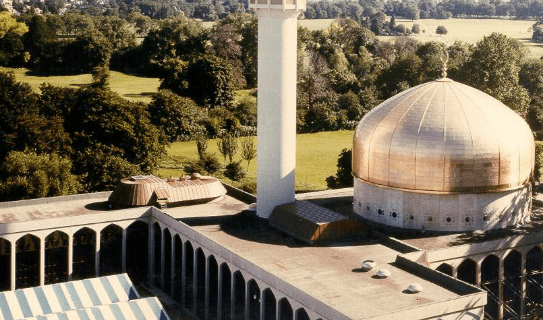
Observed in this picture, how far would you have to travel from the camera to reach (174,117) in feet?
355

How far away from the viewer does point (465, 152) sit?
5538 cm

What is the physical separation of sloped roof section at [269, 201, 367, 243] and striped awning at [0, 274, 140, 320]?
1224 cm

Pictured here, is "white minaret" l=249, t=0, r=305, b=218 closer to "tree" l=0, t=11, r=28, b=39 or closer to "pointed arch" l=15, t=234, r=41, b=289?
"pointed arch" l=15, t=234, r=41, b=289

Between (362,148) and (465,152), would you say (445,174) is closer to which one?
(465,152)

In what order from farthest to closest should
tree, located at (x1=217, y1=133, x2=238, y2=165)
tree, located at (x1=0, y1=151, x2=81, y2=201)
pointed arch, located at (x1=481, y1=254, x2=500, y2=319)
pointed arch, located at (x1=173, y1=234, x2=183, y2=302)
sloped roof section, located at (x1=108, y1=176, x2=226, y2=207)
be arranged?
tree, located at (x1=217, y1=133, x2=238, y2=165) → tree, located at (x1=0, y1=151, x2=81, y2=201) → sloped roof section, located at (x1=108, y1=176, x2=226, y2=207) → pointed arch, located at (x1=173, y1=234, x2=183, y2=302) → pointed arch, located at (x1=481, y1=254, x2=500, y2=319)

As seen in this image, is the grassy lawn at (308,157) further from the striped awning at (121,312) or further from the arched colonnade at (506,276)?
the striped awning at (121,312)

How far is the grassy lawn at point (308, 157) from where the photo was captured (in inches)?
3816

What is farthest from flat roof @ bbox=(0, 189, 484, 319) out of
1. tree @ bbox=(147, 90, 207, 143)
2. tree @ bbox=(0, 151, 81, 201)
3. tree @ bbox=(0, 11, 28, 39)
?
tree @ bbox=(0, 11, 28, 39)

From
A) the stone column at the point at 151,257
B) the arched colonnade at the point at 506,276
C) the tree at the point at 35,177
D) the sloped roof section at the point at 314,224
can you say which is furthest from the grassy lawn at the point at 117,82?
the arched colonnade at the point at 506,276

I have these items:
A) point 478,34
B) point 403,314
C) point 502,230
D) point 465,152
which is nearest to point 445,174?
point 465,152

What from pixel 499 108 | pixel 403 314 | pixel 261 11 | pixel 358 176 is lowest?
pixel 403 314

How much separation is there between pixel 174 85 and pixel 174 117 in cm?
1839

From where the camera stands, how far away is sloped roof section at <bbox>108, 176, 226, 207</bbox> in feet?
212

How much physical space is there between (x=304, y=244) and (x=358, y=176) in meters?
8.46
